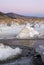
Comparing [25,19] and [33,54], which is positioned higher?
[25,19]

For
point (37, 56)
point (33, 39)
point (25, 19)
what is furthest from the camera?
point (25, 19)

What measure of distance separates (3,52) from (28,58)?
2.45 ft

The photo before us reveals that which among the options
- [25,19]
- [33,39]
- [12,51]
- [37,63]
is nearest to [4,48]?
[12,51]

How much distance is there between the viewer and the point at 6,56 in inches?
256

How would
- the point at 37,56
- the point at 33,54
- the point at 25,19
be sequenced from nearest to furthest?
1. the point at 37,56
2. the point at 33,54
3. the point at 25,19

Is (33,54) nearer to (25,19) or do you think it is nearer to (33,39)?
(33,39)

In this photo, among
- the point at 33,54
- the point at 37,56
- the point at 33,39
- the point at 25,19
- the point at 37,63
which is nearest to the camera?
the point at 37,63

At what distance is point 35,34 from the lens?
38.1 feet

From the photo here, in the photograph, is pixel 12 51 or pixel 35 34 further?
pixel 35 34

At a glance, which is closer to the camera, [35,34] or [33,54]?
[33,54]

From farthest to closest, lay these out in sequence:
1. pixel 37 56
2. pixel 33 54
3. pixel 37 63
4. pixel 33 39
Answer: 1. pixel 33 39
2. pixel 33 54
3. pixel 37 56
4. pixel 37 63

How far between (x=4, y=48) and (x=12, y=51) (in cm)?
32

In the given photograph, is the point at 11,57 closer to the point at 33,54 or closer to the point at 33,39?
the point at 33,54

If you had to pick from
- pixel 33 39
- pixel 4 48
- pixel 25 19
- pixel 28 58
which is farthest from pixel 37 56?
pixel 25 19
